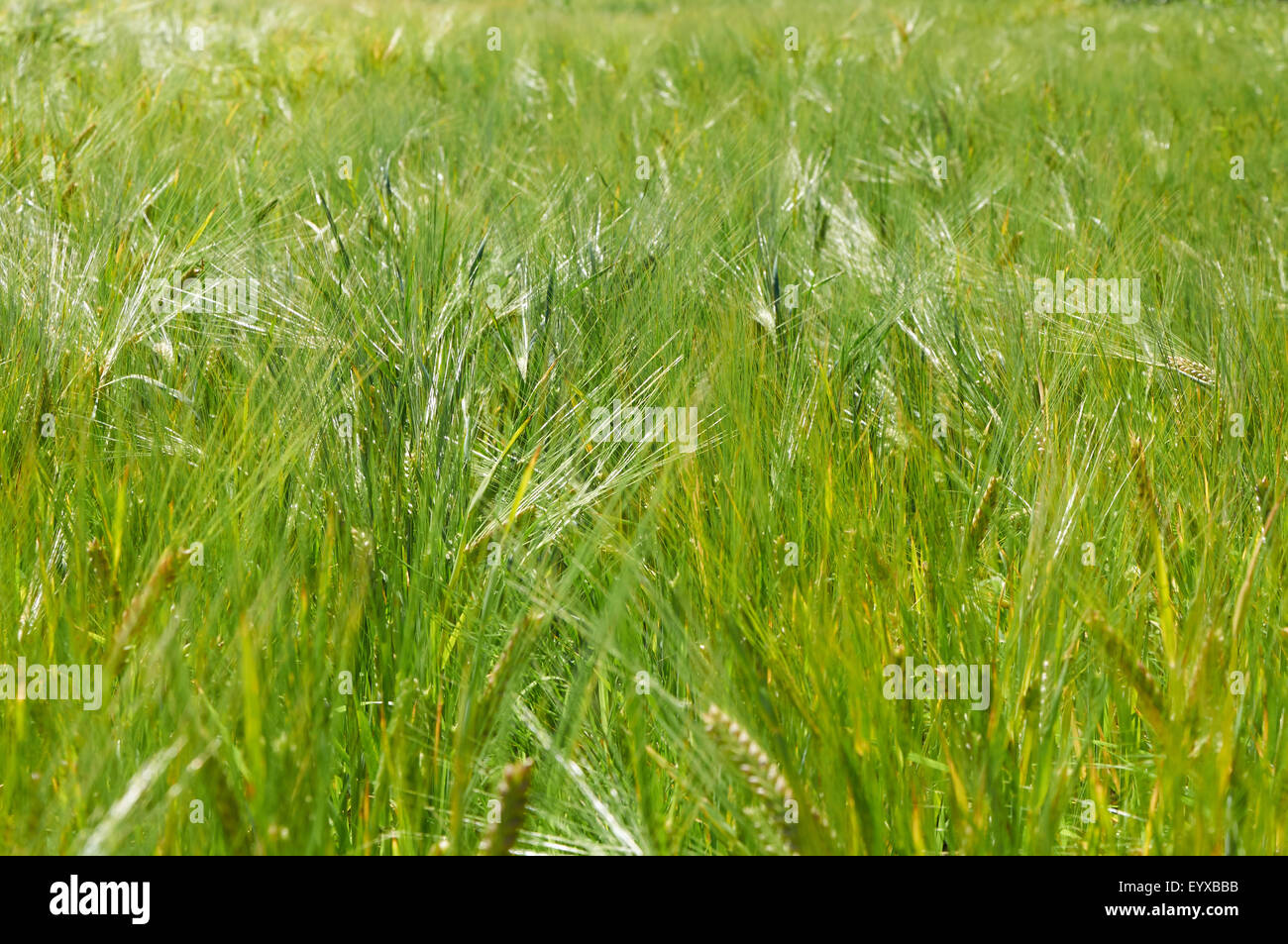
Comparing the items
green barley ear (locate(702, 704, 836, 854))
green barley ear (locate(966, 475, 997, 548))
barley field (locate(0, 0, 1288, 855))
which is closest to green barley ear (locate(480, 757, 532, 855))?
barley field (locate(0, 0, 1288, 855))

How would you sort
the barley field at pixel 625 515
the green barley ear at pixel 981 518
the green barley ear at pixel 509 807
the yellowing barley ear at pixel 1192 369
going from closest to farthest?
the green barley ear at pixel 509 807
the barley field at pixel 625 515
the green barley ear at pixel 981 518
the yellowing barley ear at pixel 1192 369

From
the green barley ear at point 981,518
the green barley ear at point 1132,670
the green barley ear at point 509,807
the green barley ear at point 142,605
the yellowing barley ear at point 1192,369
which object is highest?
the yellowing barley ear at point 1192,369

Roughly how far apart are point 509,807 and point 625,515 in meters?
0.55

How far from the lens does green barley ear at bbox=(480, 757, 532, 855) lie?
0.60 meters

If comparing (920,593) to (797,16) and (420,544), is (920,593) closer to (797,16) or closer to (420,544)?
(420,544)

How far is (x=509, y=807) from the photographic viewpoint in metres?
0.61

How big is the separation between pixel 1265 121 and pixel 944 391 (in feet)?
9.01

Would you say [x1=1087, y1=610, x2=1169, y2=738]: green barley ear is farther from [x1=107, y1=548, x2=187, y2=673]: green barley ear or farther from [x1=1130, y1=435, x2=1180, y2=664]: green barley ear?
[x1=107, y1=548, x2=187, y2=673]: green barley ear

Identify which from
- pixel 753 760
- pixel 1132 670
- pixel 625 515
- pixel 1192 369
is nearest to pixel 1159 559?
pixel 1132 670

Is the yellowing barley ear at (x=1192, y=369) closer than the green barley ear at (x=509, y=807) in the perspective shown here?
No

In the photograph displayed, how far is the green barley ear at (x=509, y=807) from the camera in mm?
602

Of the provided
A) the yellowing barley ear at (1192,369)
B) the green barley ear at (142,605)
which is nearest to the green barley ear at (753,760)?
the green barley ear at (142,605)

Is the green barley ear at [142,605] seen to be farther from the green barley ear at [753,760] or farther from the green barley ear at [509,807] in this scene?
the green barley ear at [753,760]
